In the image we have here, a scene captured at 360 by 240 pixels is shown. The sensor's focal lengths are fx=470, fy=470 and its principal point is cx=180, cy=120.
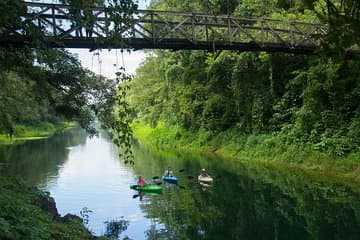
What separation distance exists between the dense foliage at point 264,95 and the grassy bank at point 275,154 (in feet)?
0.99

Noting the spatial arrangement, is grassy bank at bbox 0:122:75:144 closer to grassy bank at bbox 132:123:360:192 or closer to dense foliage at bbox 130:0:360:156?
dense foliage at bbox 130:0:360:156

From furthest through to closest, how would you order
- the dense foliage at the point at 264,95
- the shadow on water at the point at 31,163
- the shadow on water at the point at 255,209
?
the shadow on water at the point at 31,163 → the dense foliage at the point at 264,95 → the shadow on water at the point at 255,209

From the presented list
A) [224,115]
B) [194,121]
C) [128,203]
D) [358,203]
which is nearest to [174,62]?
[194,121]

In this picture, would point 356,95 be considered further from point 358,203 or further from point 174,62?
point 174,62

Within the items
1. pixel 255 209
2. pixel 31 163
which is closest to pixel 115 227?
pixel 255 209

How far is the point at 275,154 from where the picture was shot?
28344 mm

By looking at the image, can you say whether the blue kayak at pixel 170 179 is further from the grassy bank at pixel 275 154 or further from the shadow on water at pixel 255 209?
the grassy bank at pixel 275 154

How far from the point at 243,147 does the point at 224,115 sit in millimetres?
4687

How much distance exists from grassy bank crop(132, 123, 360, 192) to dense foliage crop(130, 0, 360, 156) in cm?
30

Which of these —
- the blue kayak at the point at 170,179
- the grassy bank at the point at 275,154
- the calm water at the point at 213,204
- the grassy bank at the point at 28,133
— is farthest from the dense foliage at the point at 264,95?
the grassy bank at the point at 28,133

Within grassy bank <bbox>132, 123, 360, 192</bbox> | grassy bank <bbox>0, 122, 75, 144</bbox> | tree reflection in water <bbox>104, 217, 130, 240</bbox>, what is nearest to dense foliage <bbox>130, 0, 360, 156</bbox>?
grassy bank <bbox>132, 123, 360, 192</bbox>

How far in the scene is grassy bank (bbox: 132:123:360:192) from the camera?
72.8 feet

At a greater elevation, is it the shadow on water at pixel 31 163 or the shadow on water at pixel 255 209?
the shadow on water at pixel 255 209

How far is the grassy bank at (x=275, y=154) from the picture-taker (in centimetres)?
2219
